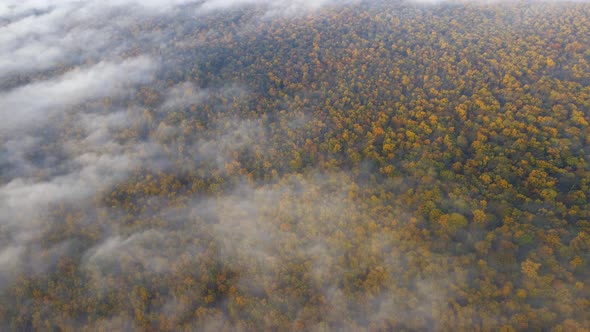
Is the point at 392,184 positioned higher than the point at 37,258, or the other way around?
the point at 392,184

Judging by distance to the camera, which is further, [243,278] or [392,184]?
[392,184]

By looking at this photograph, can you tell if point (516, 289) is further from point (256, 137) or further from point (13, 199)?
point (13, 199)

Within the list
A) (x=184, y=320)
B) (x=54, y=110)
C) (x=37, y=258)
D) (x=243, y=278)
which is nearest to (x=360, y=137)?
(x=243, y=278)

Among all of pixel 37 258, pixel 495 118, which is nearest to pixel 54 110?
pixel 37 258

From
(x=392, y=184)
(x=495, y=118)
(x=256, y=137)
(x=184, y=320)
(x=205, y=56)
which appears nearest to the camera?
(x=184, y=320)

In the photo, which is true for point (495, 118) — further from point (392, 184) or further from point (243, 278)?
point (243, 278)

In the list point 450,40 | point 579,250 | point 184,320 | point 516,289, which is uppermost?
point 450,40

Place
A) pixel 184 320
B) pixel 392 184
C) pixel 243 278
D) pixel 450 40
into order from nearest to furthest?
1. pixel 184 320
2. pixel 243 278
3. pixel 392 184
4. pixel 450 40
